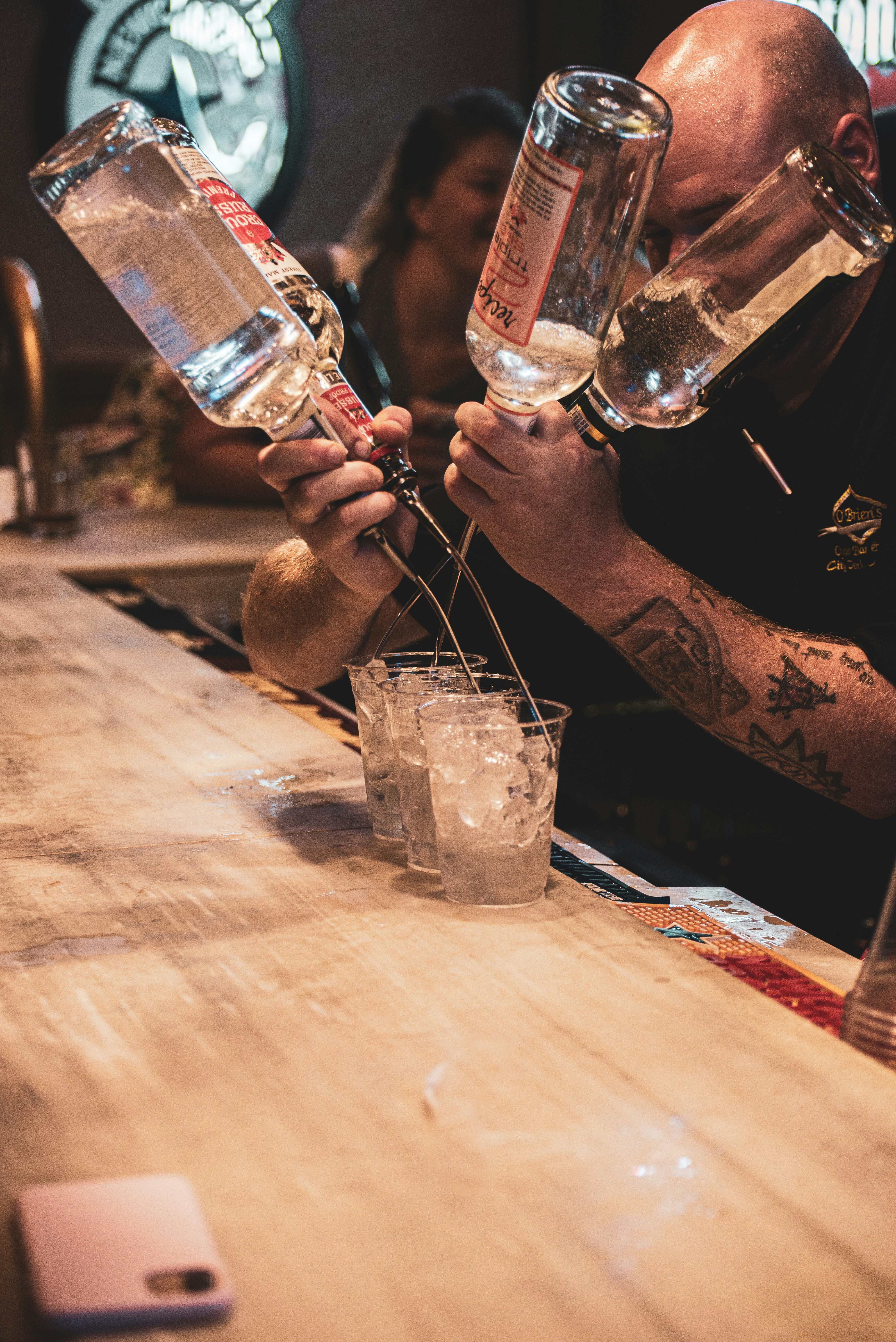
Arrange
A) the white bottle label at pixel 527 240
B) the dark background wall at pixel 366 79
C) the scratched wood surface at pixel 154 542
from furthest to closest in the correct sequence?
the dark background wall at pixel 366 79 < the scratched wood surface at pixel 154 542 < the white bottle label at pixel 527 240

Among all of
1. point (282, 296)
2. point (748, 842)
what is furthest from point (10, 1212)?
point (748, 842)

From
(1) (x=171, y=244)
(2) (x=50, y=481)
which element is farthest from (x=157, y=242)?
(2) (x=50, y=481)

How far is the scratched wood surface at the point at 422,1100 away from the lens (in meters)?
0.52

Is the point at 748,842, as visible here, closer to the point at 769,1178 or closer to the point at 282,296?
the point at 282,296

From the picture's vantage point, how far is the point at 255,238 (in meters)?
0.94

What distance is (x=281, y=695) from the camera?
1.51 metres

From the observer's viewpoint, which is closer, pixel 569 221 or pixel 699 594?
→ pixel 569 221

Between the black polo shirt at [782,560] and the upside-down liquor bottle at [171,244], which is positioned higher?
the upside-down liquor bottle at [171,244]

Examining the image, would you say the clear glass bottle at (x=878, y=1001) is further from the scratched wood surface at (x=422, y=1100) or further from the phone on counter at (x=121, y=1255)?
the phone on counter at (x=121, y=1255)

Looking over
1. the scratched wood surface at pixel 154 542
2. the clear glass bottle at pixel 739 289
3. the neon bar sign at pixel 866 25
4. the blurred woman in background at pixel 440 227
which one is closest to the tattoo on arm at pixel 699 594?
the clear glass bottle at pixel 739 289

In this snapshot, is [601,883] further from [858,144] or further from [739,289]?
[858,144]

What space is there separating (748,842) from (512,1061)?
1291mm

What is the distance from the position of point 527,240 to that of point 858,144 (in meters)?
0.68

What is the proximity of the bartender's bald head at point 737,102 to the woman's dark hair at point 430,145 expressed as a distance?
→ 5.11 ft
